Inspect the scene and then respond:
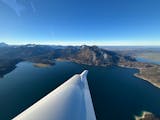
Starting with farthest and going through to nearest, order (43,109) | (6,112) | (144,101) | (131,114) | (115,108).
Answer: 1. (144,101)
2. (115,108)
3. (131,114)
4. (6,112)
5. (43,109)

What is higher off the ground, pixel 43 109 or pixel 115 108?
pixel 43 109

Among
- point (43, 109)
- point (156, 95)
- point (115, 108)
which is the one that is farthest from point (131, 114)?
point (43, 109)

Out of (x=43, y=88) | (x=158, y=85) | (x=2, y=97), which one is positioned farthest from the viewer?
(x=158, y=85)

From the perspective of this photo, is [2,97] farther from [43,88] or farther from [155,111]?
[155,111]

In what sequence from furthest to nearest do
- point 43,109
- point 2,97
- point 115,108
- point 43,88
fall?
point 43,88 → point 2,97 → point 115,108 → point 43,109

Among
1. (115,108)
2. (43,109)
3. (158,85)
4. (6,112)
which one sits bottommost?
(158,85)

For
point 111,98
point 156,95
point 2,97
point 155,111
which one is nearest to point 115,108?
point 111,98

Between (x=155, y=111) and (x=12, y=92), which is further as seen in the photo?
(x=12, y=92)

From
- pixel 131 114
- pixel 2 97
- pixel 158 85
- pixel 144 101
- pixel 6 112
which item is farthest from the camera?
pixel 158 85

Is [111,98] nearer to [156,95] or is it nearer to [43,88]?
[156,95]
